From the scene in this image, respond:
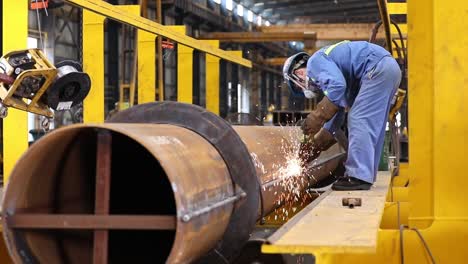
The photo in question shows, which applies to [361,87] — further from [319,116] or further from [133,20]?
[133,20]

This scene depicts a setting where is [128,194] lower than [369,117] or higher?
lower

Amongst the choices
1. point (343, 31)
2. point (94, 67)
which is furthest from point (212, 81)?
point (94, 67)

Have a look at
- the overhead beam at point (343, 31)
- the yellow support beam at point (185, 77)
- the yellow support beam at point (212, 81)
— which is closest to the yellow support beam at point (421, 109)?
the yellow support beam at point (185, 77)

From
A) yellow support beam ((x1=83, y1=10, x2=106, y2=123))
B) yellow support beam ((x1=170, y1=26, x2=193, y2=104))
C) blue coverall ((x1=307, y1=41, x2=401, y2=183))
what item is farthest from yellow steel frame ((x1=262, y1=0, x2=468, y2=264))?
yellow support beam ((x1=170, y1=26, x2=193, y2=104))

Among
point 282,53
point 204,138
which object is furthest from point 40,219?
point 282,53

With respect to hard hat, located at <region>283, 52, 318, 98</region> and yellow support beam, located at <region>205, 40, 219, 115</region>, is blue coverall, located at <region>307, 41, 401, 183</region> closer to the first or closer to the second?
hard hat, located at <region>283, 52, 318, 98</region>

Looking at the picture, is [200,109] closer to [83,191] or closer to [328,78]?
[83,191]

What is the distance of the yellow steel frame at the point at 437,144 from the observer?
9.27 feet

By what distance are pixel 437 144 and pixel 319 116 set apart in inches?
38.8

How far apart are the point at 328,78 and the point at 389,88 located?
1.50 feet

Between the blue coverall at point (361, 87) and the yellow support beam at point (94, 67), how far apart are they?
267 cm

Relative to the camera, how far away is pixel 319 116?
147 inches

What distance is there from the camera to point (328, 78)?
3680mm

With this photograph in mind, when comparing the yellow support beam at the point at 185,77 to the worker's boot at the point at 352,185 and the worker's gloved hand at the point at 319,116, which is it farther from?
the worker's boot at the point at 352,185
